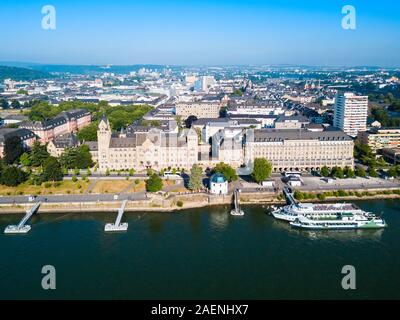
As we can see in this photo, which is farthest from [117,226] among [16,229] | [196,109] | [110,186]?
[196,109]

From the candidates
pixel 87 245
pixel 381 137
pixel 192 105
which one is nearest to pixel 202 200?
pixel 87 245

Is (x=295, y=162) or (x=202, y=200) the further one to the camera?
(x=295, y=162)

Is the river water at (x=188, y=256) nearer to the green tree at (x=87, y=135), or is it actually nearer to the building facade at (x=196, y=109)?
the green tree at (x=87, y=135)

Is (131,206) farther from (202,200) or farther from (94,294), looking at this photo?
(94,294)

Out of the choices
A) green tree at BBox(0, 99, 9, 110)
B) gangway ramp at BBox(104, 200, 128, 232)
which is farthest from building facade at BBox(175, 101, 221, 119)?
gangway ramp at BBox(104, 200, 128, 232)

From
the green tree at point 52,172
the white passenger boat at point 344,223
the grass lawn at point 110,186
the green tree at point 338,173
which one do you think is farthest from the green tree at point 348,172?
the green tree at point 52,172

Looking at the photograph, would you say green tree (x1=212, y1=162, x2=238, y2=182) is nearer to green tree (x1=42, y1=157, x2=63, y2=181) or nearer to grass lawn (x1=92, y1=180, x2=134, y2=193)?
grass lawn (x1=92, y1=180, x2=134, y2=193)
